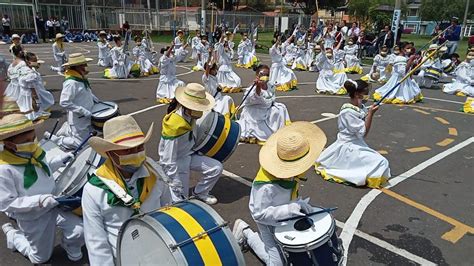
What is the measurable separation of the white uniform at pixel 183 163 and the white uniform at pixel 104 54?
49.3 feet

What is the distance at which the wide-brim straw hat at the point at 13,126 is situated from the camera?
352cm

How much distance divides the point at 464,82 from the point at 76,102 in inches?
520

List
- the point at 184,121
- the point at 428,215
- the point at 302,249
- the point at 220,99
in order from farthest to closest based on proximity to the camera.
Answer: the point at 220,99 < the point at 428,215 < the point at 184,121 < the point at 302,249

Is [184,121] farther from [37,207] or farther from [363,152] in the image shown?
[363,152]

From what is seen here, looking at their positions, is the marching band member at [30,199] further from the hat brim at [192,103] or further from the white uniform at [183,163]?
the hat brim at [192,103]

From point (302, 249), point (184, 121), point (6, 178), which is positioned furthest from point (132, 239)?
point (184, 121)

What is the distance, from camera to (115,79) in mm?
15914

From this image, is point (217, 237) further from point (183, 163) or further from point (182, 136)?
point (183, 163)

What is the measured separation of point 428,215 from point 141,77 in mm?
13744

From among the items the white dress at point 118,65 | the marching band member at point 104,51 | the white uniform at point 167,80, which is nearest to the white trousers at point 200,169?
the white uniform at point 167,80

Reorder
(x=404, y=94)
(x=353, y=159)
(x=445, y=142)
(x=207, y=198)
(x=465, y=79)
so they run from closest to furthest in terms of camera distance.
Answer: (x=207, y=198) → (x=353, y=159) → (x=445, y=142) → (x=404, y=94) → (x=465, y=79)

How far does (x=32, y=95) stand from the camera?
29.1ft

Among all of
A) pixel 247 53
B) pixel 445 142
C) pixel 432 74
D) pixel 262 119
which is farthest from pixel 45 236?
pixel 247 53

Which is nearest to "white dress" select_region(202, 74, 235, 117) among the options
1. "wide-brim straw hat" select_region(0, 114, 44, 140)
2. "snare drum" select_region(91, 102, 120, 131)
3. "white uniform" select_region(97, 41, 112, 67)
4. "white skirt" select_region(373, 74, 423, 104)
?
"snare drum" select_region(91, 102, 120, 131)
